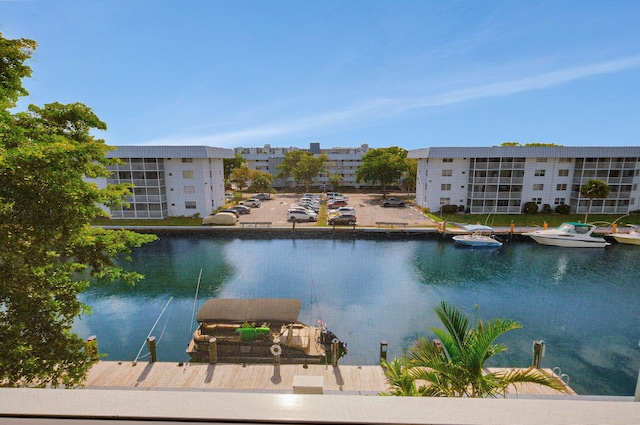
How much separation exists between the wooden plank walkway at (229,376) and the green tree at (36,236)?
5.87 ft

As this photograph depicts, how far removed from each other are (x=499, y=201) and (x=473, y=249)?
29.5 ft

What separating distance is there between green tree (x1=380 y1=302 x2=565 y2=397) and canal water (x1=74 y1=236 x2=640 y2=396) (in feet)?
11.8

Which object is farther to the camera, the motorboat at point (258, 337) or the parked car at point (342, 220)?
the parked car at point (342, 220)

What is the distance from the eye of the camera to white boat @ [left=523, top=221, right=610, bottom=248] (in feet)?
44.6

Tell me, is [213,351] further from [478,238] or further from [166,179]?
[166,179]

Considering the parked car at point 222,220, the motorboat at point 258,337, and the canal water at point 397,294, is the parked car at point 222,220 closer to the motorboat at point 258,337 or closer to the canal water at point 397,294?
the canal water at point 397,294

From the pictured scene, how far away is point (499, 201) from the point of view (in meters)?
20.6

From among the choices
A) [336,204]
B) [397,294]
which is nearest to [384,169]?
[336,204]

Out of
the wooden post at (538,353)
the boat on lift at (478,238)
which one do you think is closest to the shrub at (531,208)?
the boat on lift at (478,238)

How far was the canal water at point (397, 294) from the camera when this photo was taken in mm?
6062

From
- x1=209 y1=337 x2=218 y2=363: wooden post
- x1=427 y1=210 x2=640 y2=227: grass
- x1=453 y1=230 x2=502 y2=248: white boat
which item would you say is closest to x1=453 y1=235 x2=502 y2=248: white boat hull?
x1=453 y1=230 x2=502 y2=248: white boat

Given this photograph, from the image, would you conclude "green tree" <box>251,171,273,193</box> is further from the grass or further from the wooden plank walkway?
the wooden plank walkway

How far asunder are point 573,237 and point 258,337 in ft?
48.4

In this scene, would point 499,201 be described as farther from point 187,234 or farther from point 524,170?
point 187,234
